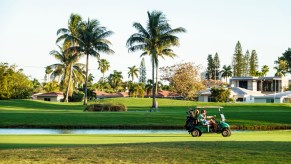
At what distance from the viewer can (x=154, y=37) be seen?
241ft

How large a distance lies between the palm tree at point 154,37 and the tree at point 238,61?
85522 mm

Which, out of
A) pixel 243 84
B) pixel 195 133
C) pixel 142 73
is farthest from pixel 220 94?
pixel 142 73

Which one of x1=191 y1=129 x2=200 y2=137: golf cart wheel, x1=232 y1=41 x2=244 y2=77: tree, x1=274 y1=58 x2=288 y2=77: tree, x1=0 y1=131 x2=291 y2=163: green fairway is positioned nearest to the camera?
x1=0 y1=131 x2=291 y2=163: green fairway

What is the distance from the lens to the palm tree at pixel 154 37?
239 feet

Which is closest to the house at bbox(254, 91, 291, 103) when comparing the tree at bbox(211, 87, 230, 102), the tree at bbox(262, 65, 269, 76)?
the tree at bbox(211, 87, 230, 102)

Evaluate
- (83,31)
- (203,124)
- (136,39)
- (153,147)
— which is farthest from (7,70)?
(153,147)

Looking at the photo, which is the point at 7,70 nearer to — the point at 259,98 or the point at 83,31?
A: the point at 83,31

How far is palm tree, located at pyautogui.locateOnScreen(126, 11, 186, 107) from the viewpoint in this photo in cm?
7281

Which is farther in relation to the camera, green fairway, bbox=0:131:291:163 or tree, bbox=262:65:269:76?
tree, bbox=262:65:269:76

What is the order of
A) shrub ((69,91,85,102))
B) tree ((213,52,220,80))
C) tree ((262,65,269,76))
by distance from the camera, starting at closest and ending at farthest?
shrub ((69,91,85,102)) < tree ((213,52,220,80)) < tree ((262,65,269,76))

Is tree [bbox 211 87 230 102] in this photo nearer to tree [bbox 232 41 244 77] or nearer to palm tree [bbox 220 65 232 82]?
tree [bbox 232 41 244 77]

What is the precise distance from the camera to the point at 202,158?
1566 cm

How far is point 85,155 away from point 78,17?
71801 millimetres

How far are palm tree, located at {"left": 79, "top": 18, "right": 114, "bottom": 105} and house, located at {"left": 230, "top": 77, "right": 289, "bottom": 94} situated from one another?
245ft
